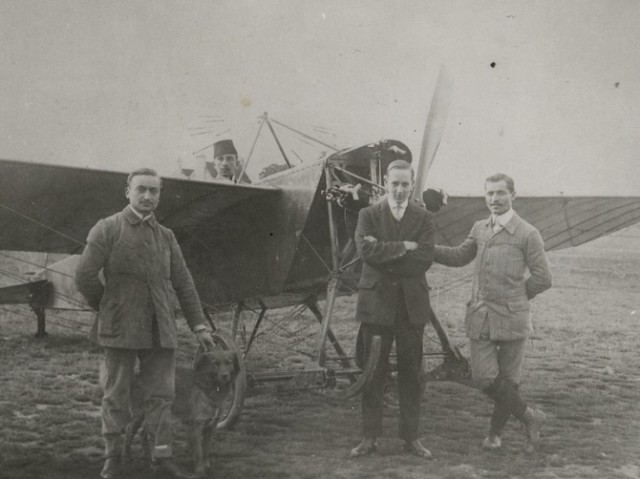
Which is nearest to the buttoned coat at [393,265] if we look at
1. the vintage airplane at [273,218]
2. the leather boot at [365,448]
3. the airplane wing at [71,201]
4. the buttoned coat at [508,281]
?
the vintage airplane at [273,218]

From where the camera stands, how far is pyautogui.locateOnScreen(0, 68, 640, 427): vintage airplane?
4.80 m

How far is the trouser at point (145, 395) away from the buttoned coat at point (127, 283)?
0.12 metres

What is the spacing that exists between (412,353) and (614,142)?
3937mm

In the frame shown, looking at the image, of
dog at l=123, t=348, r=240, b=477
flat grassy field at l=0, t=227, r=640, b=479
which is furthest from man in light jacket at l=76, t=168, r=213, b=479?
flat grassy field at l=0, t=227, r=640, b=479

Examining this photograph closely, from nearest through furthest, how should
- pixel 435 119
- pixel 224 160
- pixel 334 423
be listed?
pixel 435 119, pixel 334 423, pixel 224 160

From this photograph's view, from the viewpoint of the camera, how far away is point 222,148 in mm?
8586

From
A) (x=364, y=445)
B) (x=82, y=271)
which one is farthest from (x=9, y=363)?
(x=364, y=445)

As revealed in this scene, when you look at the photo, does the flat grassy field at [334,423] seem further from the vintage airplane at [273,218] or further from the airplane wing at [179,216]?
the airplane wing at [179,216]

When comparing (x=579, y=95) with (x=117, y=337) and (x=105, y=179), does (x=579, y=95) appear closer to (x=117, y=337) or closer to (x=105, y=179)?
(x=105, y=179)

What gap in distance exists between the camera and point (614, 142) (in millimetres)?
6461

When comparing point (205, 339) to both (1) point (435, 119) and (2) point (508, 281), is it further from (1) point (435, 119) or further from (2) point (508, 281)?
(1) point (435, 119)

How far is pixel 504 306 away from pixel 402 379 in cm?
92

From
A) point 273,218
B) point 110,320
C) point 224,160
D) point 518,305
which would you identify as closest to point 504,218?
point 518,305

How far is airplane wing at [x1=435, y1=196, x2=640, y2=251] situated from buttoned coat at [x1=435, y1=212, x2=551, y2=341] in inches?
64.7
